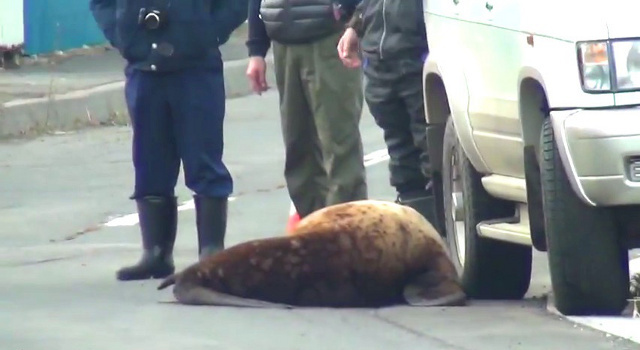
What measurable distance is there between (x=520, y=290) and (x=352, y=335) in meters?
1.40

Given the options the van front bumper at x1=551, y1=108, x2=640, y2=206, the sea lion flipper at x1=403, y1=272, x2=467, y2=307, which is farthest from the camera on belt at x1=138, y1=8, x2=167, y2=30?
the van front bumper at x1=551, y1=108, x2=640, y2=206

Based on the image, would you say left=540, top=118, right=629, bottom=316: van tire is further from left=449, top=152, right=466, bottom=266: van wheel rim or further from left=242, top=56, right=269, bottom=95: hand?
left=242, top=56, right=269, bottom=95: hand

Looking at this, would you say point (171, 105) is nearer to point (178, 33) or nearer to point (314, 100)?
point (178, 33)

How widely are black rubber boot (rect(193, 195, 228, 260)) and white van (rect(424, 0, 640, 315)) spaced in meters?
1.10

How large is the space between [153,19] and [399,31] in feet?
3.47

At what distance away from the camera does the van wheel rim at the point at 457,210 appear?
25.9 ft

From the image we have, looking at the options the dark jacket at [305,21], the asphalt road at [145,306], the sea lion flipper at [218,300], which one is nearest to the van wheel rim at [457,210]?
the asphalt road at [145,306]

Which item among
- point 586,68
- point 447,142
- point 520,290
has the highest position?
point 586,68

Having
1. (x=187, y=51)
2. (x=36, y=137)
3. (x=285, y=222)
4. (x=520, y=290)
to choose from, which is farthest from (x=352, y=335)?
(x=36, y=137)

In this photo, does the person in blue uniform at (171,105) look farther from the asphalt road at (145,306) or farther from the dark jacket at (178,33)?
the asphalt road at (145,306)

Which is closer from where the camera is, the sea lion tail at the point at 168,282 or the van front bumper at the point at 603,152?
the van front bumper at the point at 603,152

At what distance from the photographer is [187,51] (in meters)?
8.08

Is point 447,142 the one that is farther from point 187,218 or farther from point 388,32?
point 187,218

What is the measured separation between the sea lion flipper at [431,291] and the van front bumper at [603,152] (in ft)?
3.15
